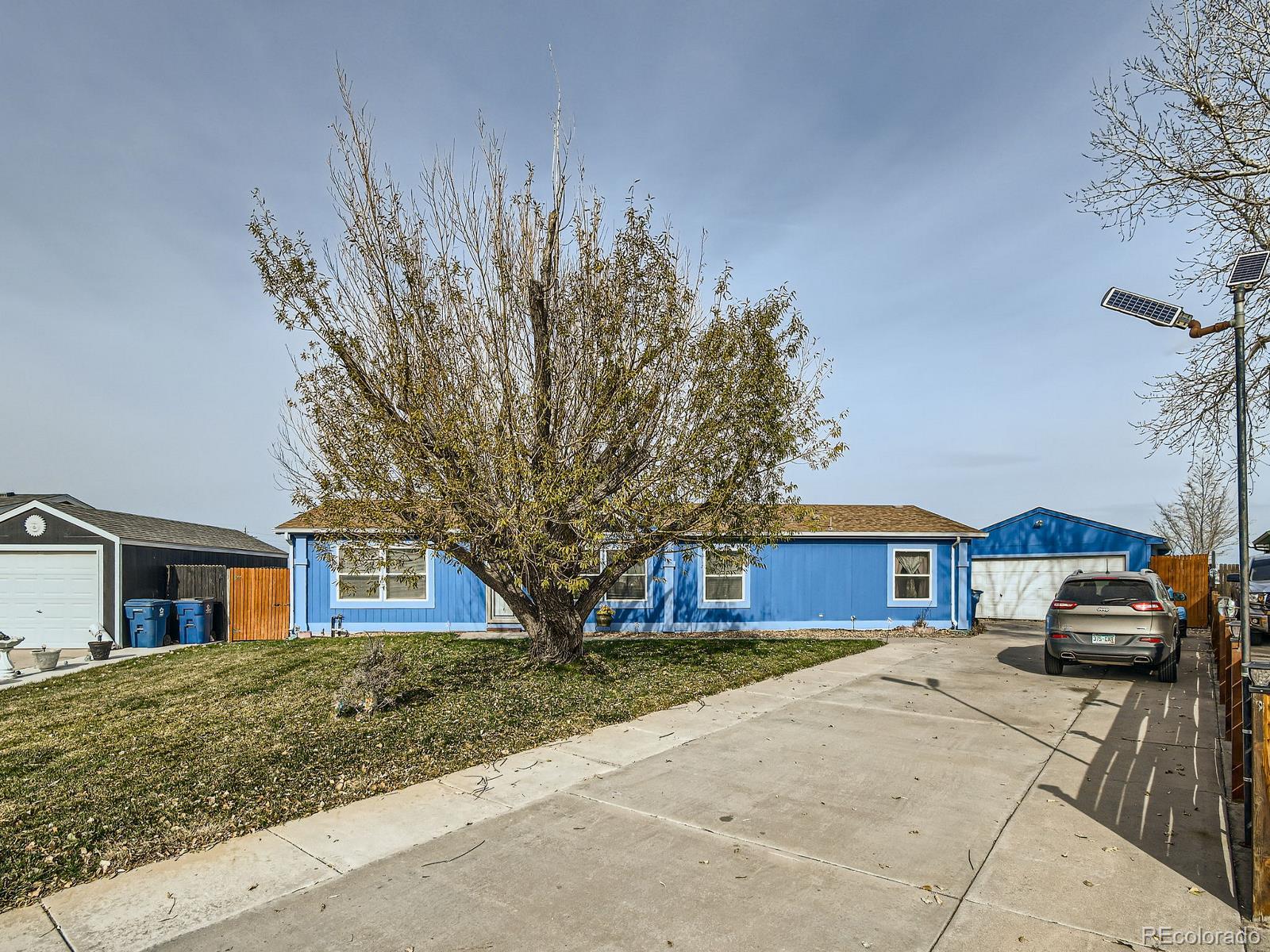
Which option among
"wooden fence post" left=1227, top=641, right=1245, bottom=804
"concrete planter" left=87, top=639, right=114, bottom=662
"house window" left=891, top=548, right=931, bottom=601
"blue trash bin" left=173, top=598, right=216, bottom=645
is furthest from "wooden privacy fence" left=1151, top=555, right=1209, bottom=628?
"concrete planter" left=87, top=639, right=114, bottom=662

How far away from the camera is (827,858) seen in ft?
14.6

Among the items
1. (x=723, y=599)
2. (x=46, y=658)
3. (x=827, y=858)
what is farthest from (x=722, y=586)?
(x=46, y=658)

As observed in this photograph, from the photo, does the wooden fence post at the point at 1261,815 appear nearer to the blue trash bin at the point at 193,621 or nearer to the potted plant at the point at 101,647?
the potted plant at the point at 101,647

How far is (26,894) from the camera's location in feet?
13.2

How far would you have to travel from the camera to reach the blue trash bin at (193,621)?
635 inches

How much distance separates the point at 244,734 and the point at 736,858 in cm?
538

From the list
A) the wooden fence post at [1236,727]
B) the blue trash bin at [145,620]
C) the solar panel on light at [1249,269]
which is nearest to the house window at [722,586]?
the wooden fence post at [1236,727]

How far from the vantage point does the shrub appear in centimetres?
782

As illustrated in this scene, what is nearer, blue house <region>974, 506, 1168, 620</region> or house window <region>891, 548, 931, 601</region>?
house window <region>891, 548, 931, 601</region>

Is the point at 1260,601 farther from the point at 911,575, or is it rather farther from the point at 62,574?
the point at 62,574

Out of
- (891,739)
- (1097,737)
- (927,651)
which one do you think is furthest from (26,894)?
(927,651)

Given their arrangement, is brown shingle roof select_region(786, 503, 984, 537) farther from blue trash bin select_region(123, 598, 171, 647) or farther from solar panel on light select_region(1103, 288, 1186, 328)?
blue trash bin select_region(123, 598, 171, 647)

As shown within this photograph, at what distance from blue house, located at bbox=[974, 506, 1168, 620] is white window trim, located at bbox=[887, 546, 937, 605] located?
5566mm

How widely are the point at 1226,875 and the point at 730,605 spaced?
1304 cm
